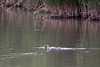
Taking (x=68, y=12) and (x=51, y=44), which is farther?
(x=68, y=12)

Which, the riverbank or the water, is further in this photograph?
the riverbank

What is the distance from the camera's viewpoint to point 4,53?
8.83m

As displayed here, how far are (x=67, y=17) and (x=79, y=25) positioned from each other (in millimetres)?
2533

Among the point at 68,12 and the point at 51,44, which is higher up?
the point at 68,12

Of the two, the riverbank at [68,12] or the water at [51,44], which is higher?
the riverbank at [68,12]

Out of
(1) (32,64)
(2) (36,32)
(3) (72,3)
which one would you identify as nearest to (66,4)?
(3) (72,3)

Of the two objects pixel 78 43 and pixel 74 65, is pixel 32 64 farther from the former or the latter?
pixel 78 43

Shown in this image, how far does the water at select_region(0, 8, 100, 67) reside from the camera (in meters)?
7.95

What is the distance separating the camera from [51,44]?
10.2m

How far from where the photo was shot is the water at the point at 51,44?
795 centimetres

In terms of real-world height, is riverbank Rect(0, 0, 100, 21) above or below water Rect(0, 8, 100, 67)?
above

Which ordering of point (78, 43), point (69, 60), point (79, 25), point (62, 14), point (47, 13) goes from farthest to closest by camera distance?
point (47, 13) → point (62, 14) → point (79, 25) → point (78, 43) → point (69, 60)

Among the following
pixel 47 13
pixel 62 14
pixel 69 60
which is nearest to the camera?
pixel 69 60

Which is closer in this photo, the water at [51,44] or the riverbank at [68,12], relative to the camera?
the water at [51,44]
